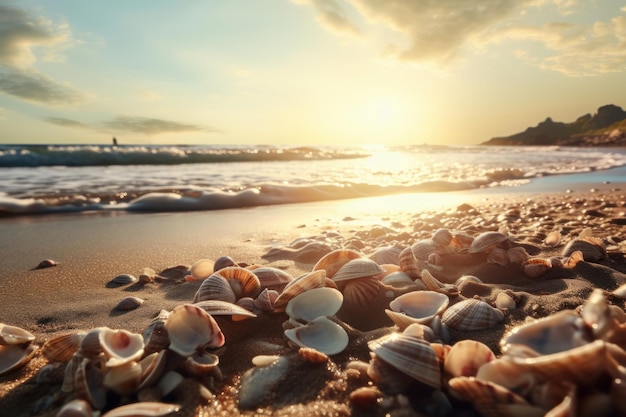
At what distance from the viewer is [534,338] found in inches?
48.9

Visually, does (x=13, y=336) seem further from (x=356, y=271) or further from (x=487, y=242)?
(x=487, y=242)

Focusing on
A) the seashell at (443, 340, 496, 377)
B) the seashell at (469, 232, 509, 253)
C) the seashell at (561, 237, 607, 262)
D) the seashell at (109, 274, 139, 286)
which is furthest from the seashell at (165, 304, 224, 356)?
the seashell at (561, 237, 607, 262)

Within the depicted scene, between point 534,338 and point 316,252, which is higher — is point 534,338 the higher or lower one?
the higher one

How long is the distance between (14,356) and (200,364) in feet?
2.99

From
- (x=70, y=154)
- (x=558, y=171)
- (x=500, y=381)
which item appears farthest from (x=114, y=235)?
(x=70, y=154)

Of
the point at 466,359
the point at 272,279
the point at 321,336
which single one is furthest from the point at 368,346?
the point at 272,279

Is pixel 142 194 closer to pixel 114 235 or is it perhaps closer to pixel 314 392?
pixel 114 235

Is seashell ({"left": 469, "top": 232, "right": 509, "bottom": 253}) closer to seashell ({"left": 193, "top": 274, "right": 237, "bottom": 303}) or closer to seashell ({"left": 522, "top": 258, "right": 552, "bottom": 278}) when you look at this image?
seashell ({"left": 522, "top": 258, "right": 552, "bottom": 278})

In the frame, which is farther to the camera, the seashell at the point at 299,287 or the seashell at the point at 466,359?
the seashell at the point at 299,287

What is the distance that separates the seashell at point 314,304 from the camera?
1862mm

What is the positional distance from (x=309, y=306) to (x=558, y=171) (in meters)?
14.1

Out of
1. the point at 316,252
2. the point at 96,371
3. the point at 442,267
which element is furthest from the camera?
the point at 316,252

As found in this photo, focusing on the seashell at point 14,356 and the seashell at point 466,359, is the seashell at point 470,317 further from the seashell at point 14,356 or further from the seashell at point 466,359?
the seashell at point 14,356

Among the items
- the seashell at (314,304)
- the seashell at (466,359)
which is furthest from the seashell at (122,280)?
the seashell at (466,359)
